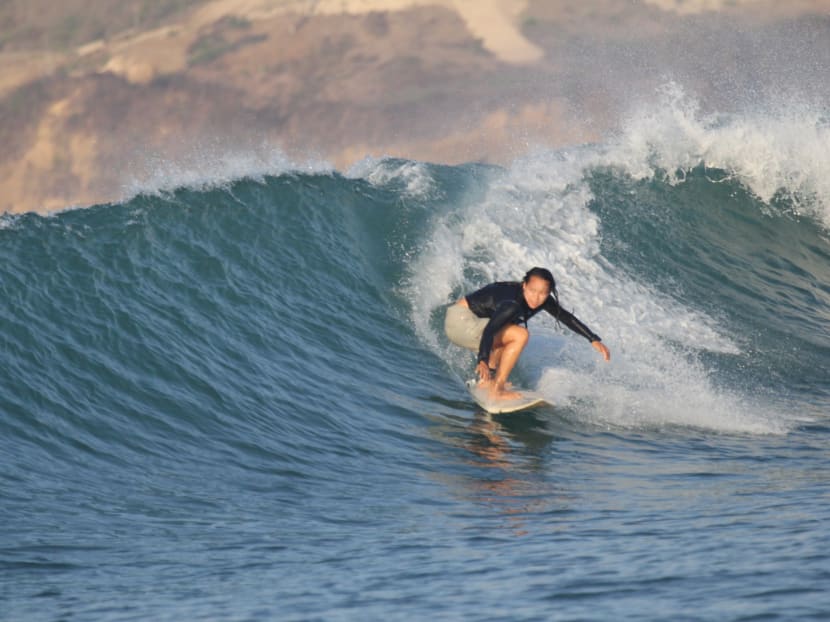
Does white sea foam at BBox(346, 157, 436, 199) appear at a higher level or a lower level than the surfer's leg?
higher

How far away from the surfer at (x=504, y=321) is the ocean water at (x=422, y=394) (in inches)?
19.7

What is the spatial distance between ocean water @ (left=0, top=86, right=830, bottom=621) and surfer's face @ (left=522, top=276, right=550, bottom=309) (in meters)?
1.10

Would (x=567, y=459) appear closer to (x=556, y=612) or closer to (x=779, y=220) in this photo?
(x=556, y=612)

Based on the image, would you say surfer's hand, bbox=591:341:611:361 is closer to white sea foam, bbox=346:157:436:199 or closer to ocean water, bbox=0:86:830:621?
ocean water, bbox=0:86:830:621

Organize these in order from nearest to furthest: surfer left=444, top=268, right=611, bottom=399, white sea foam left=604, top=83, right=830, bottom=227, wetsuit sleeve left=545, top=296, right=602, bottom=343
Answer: surfer left=444, top=268, right=611, bottom=399, wetsuit sleeve left=545, top=296, right=602, bottom=343, white sea foam left=604, top=83, right=830, bottom=227

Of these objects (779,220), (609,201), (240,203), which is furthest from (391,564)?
(779,220)

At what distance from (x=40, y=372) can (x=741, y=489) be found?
538 centimetres

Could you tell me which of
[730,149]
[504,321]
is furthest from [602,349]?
[730,149]

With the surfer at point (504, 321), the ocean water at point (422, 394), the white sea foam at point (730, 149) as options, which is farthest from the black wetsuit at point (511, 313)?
the white sea foam at point (730, 149)

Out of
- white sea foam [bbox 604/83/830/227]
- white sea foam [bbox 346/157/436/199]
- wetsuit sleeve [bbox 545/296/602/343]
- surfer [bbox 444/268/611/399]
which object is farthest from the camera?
white sea foam [bbox 604/83/830/227]

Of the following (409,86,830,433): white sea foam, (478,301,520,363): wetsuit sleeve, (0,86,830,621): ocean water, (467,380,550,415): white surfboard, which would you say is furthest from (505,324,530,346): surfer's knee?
(409,86,830,433): white sea foam

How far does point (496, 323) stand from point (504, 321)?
7cm

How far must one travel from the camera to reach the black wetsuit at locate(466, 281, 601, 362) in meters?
8.84

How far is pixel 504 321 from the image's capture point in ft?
29.1
